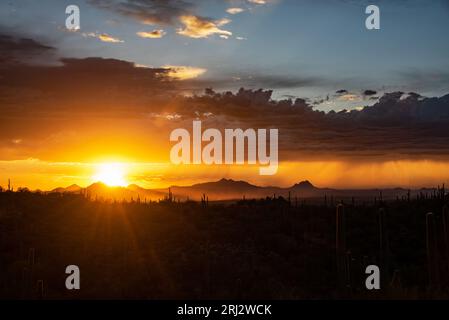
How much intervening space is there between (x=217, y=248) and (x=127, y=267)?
28.4 feet

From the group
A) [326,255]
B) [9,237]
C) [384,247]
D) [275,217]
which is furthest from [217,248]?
[384,247]

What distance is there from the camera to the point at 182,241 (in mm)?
38250

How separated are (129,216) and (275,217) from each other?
12.9 m

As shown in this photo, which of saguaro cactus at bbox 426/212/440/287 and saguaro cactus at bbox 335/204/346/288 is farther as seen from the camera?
saguaro cactus at bbox 335/204/346/288

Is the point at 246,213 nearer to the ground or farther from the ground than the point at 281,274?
farther from the ground

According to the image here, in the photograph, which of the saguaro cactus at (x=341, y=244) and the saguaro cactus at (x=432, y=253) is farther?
the saguaro cactus at (x=341, y=244)

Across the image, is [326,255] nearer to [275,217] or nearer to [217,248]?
[217,248]

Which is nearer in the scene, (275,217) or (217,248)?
(217,248)

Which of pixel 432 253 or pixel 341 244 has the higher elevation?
pixel 341 244

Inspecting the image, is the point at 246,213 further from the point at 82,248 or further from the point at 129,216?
the point at 82,248

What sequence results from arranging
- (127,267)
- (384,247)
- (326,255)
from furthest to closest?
(326,255) < (127,267) < (384,247)

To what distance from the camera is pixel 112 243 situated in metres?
37.3
